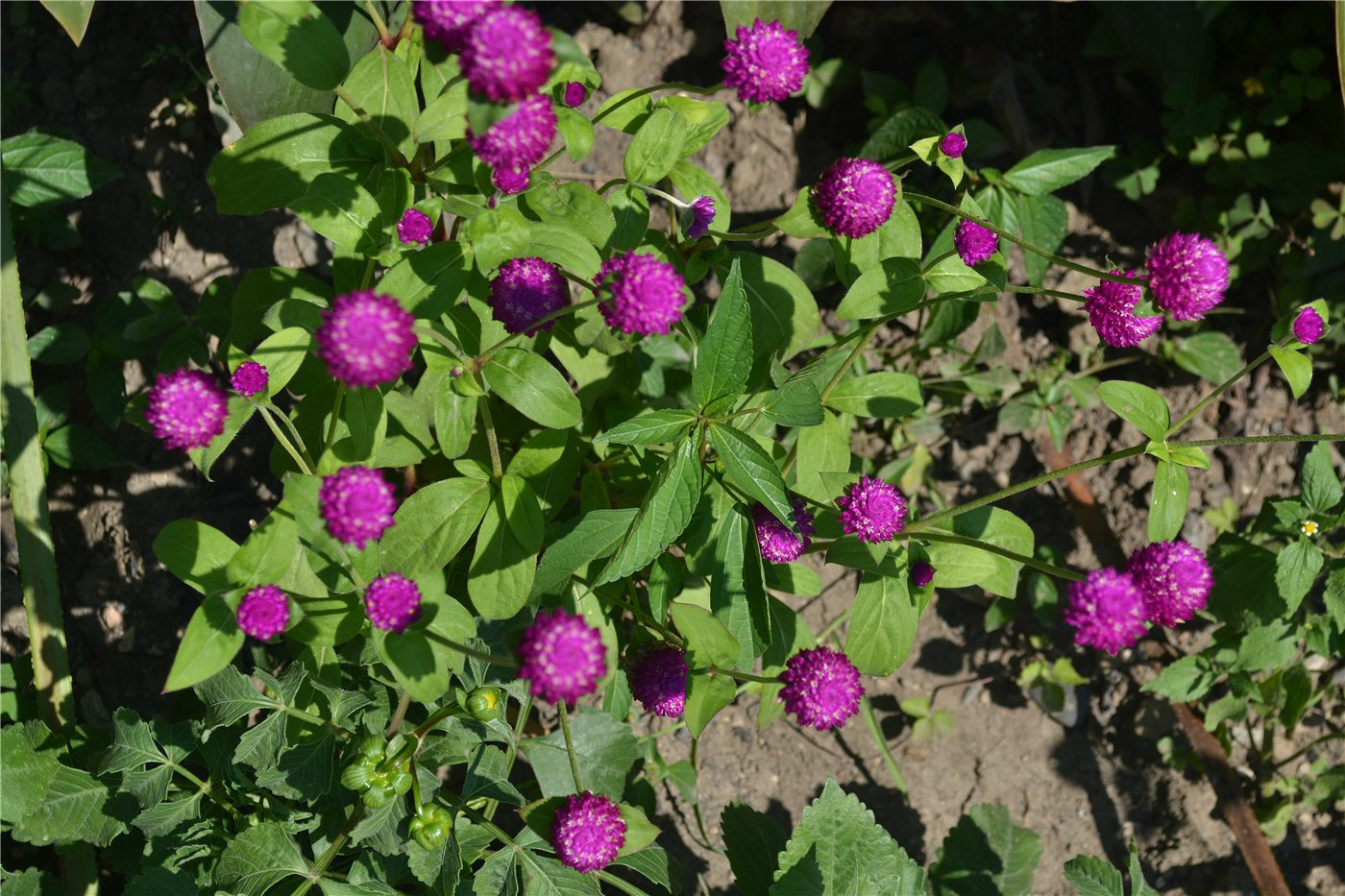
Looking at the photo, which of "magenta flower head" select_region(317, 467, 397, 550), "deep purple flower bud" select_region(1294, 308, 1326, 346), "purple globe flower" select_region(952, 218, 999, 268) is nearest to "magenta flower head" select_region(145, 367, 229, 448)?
"magenta flower head" select_region(317, 467, 397, 550)

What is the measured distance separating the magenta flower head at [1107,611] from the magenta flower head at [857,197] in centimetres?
76

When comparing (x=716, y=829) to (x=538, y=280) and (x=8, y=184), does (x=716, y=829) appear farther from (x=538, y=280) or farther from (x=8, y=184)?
(x=8, y=184)

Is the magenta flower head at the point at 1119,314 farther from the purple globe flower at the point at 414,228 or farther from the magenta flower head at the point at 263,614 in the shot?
the magenta flower head at the point at 263,614

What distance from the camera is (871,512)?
1.89 meters

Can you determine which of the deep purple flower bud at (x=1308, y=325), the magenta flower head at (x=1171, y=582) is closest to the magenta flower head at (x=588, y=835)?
the magenta flower head at (x=1171, y=582)

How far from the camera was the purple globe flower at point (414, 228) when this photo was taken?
5.87 feet

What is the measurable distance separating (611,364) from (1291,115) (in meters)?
2.26

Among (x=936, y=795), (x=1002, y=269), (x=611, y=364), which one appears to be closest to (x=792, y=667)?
(x=611, y=364)

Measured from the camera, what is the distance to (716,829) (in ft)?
9.49

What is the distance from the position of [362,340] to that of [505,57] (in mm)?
439

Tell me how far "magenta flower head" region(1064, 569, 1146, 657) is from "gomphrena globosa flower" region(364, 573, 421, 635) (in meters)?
1.10

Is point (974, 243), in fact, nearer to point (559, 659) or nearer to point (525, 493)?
point (525, 493)

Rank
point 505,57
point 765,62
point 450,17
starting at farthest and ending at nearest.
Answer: point 765,62 → point 450,17 → point 505,57

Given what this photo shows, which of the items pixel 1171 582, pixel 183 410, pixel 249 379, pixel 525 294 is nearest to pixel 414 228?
pixel 525 294
